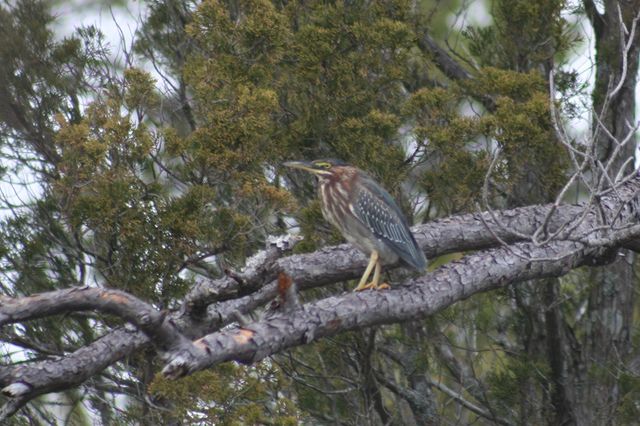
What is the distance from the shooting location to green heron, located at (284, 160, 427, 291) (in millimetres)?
5133

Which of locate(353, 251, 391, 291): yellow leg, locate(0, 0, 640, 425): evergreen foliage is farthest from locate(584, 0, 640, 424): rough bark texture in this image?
locate(353, 251, 391, 291): yellow leg

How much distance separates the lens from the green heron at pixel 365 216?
5133 mm

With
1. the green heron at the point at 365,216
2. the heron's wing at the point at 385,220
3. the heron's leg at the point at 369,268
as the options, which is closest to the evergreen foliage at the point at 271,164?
the green heron at the point at 365,216

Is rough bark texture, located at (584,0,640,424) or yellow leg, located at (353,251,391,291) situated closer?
yellow leg, located at (353,251,391,291)

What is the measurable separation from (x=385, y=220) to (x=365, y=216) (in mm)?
138

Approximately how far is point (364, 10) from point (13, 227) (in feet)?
8.49

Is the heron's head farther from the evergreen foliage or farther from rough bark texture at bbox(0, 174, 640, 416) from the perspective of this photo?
rough bark texture at bbox(0, 174, 640, 416)

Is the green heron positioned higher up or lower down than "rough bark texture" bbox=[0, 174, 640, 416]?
higher up

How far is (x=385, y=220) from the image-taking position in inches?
210

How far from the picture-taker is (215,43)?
662cm

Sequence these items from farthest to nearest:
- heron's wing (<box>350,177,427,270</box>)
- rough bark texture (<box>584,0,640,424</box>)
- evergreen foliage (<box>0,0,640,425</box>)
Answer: rough bark texture (<box>584,0,640,424</box>), evergreen foliage (<box>0,0,640,425</box>), heron's wing (<box>350,177,427,270</box>)

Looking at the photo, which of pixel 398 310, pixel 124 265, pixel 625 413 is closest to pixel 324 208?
pixel 124 265

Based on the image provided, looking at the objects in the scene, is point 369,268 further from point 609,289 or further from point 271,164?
point 609,289

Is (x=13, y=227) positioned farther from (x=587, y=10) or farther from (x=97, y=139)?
(x=587, y=10)
